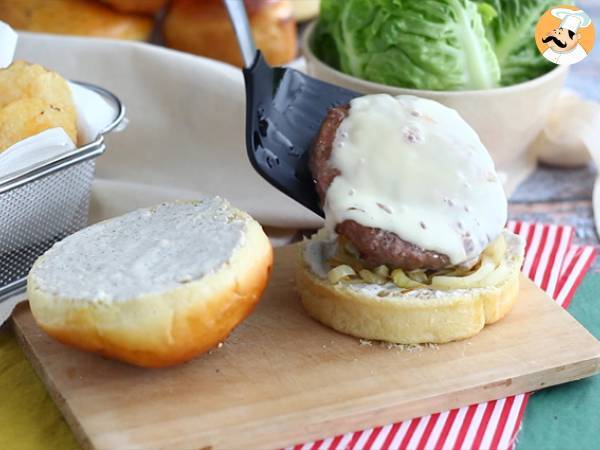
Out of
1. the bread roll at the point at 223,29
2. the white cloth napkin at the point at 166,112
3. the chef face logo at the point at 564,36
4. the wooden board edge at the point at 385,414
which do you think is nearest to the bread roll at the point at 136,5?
the bread roll at the point at 223,29

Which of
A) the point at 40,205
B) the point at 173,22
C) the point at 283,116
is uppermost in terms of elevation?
the point at 283,116

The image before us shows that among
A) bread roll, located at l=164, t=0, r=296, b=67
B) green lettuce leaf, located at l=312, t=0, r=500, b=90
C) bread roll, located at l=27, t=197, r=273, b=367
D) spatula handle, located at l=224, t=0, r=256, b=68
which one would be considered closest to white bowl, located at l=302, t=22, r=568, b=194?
green lettuce leaf, located at l=312, t=0, r=500, b=90

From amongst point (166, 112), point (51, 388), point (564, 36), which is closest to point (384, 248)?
point (51, 388)

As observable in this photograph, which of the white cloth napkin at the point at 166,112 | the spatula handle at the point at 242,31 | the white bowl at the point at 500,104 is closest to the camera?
the spatula handle at the point at 242,31

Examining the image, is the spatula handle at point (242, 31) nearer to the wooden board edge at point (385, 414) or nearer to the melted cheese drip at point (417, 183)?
the melted cheese drip at point (417, 183)

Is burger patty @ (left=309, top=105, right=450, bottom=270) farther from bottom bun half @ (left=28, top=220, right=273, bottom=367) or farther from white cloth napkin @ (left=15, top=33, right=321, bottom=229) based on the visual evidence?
white cloth napkin @ (left=15, top=33, right=321, bottom=229)

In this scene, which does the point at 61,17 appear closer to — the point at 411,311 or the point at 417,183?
the point at 417,183
